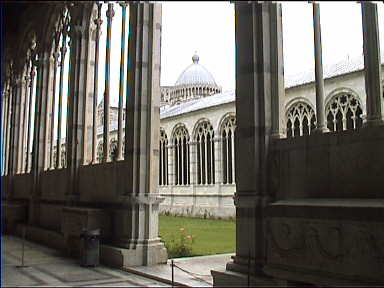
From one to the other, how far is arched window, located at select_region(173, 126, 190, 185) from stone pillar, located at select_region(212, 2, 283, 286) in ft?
74.8

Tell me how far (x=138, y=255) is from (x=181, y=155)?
21.7 meters

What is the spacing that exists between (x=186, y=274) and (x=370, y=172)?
3.34 meters

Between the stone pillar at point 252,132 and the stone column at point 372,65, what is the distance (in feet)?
4.15

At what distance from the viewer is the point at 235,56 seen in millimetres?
5672

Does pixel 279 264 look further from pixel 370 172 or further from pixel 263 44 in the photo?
pixel 263 44

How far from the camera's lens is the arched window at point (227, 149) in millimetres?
25203

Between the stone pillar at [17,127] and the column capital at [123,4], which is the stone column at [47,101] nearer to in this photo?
the stone pillar at [17,127]

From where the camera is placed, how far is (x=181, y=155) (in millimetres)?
29109

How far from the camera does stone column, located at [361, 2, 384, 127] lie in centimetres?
415

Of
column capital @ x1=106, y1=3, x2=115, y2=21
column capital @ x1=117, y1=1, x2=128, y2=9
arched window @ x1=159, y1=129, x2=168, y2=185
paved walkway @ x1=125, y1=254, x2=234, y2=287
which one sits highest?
column capital @ x1=106, y1=3, x2=115, y2=21

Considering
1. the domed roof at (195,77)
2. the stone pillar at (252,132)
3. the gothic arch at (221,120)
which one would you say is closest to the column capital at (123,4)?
the stone pillar at (252,132)

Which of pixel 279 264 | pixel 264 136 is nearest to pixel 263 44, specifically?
pixel 264 136

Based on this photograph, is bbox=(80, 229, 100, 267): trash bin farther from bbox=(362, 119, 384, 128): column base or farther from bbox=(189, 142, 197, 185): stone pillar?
bbox=(189, 142, 197, 185): stone pillar

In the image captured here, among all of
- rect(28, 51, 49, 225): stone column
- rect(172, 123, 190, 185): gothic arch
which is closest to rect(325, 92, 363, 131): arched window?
rect(28, 51, 49, 225): stone column
